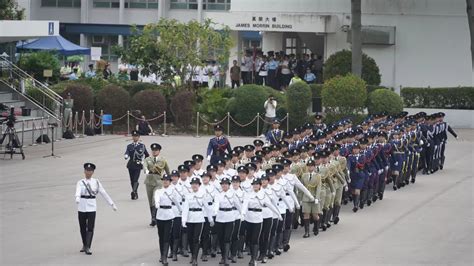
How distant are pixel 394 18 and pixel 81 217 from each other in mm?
29429

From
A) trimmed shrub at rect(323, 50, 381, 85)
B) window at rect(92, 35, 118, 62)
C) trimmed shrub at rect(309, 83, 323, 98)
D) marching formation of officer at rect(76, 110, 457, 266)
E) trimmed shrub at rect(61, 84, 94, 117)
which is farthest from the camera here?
window at rect(92, 35, 118, 62)

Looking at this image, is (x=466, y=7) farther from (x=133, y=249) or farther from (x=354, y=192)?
(x=133, y=249)

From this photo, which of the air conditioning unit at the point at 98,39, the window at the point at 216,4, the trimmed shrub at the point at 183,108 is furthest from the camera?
the air conditioning unit at the point at 98,39

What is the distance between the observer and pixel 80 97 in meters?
41.4

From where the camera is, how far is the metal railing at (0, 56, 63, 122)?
40.3 metres

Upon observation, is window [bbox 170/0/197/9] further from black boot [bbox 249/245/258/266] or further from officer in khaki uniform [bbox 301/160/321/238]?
black boot [bbox 249/245/258/266]

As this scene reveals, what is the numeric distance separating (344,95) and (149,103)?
6476mm

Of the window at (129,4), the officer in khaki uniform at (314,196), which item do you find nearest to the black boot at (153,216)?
the officer in khaki uniform at (314,196)

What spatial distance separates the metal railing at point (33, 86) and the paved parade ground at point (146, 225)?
262 inches

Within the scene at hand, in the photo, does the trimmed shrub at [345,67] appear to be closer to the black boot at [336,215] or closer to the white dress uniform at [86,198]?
the black boot at [336,215]

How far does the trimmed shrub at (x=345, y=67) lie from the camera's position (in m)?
45.4

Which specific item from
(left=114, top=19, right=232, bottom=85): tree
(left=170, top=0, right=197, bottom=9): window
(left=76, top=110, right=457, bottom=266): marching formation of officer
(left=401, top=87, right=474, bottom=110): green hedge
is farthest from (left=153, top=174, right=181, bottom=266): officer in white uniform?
(left=170, top=0, right=197, bottom=9): window

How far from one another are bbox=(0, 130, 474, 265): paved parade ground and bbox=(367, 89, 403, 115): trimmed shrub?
717cm

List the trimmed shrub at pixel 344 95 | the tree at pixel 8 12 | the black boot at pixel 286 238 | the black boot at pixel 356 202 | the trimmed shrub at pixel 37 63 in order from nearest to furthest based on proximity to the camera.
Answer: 1. the black boot at pixel 286 238
2. the black boot at pixel 356 202
3. the trimmed shrub at pixel 344 95
4. the trimmed shrub at pixel 37 63
5. the tree at pixel 8 12
